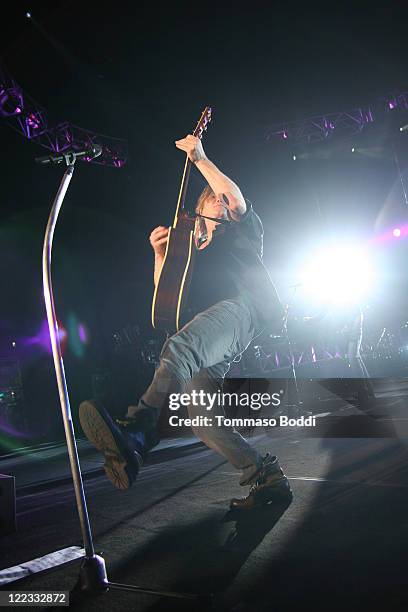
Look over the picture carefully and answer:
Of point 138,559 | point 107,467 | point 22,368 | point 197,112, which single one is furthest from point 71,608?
point 197,112

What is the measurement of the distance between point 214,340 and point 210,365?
0.52ft

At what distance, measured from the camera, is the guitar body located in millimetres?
3105

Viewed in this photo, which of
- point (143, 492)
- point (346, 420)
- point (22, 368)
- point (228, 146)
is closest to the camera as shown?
point (143, 492)

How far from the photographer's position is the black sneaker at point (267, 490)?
2.64 metres

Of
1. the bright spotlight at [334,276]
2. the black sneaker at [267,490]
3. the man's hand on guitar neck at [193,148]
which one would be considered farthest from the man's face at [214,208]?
the bright spotlight at [334,276]

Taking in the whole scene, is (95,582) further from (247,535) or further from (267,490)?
(267,490)

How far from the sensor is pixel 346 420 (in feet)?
21.2

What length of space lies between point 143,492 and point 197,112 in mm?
11715

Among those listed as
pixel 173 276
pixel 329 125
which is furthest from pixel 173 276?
pixel 329 125

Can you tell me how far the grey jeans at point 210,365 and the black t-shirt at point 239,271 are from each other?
107 millimetres

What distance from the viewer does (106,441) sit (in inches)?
83.9

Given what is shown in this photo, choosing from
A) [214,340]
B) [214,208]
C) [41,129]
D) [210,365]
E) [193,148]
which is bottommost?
[210,365]

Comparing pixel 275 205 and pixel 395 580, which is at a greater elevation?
pixel 275 205

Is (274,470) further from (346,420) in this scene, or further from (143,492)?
(346,420)
